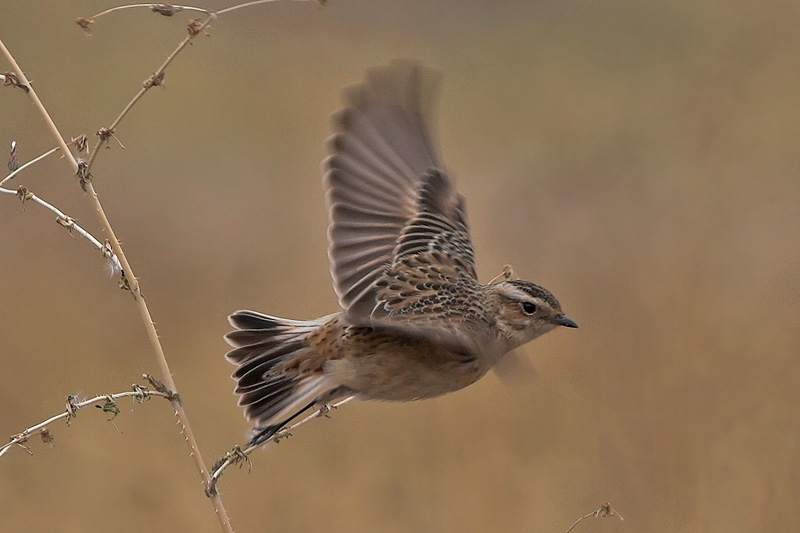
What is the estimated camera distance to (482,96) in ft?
56.7

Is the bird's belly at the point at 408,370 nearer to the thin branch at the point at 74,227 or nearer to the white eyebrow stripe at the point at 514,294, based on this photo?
the white eyebrow stripe at the point at 514,294

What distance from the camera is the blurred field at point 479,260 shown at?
21.5ft

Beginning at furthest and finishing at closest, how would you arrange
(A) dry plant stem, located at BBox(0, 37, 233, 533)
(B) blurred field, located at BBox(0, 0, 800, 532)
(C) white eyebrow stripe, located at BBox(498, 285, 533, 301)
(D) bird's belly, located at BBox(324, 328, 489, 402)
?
A: 1. (B) blurred field, located at BBox(0, 0, 800, 532)
2. (C) white eyebrow stripe, located at BBox(498, 285, 533, 301)
3. (D) bird's belly, located at BBox(324, 328, 489, 402)
4. (A) dry plant stem, located at BBox(0, 37, 233, 533)

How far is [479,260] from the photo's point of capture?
38.2 ft

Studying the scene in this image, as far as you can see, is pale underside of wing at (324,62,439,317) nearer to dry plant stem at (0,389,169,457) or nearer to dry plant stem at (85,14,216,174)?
dry plant stem at (0,389,169,457)

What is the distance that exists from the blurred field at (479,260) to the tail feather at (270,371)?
245 centimetres

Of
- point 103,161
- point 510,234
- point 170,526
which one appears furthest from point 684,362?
point 103,161

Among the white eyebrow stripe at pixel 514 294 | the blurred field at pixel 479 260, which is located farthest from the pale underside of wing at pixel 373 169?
the blurred field at pixel 479 260

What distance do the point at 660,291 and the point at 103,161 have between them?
899cm

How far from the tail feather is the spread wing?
365 mm

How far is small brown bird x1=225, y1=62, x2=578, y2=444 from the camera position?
408cm

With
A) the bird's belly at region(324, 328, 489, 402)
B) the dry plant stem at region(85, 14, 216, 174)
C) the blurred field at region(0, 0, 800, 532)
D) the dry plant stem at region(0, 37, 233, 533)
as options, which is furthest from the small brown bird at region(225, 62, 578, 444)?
the blurred field at region(0, 0, 800, 532)

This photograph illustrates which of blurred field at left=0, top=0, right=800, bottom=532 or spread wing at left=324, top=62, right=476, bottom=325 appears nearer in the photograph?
spread wing at left=324, top=62, right=476, bottom=325

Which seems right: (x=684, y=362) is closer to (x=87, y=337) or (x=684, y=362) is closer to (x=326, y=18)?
(x=87, y=337)
